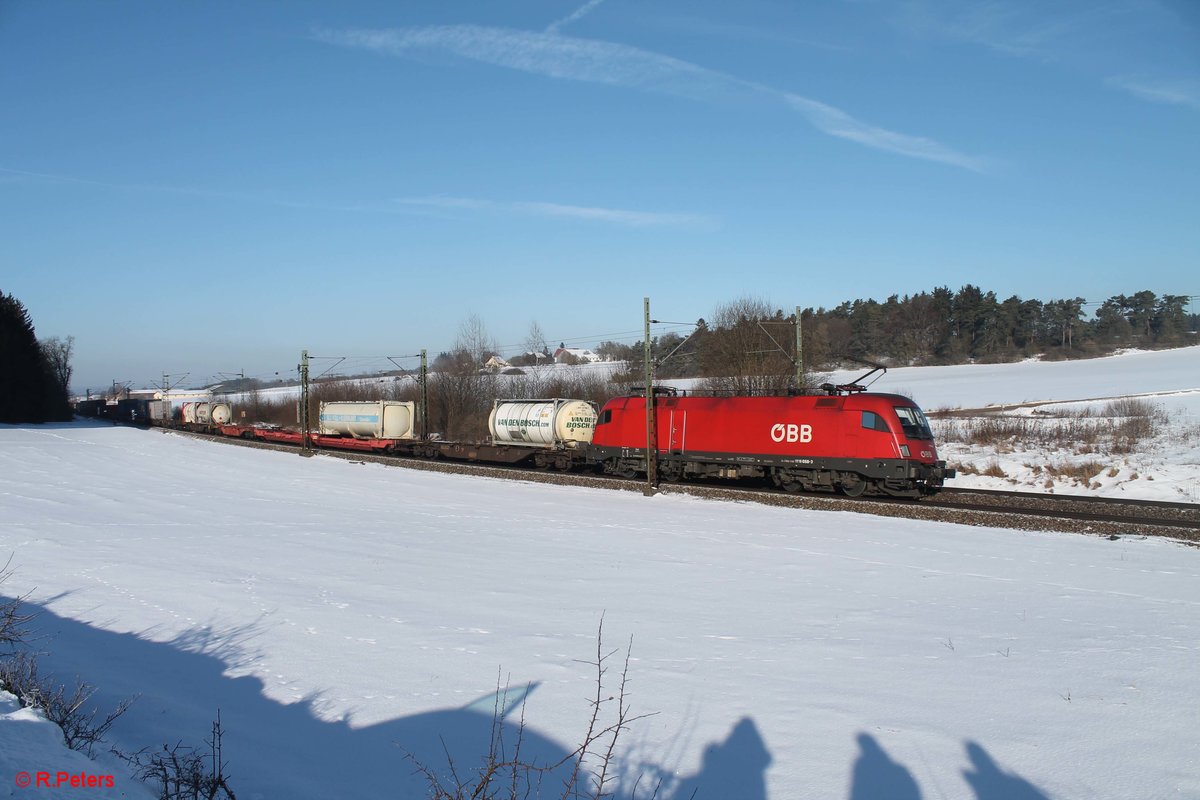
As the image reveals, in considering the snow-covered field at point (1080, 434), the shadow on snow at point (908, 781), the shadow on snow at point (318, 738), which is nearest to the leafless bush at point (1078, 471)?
the snow-covered field at point (1080, 434)

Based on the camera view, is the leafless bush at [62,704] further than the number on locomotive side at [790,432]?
No

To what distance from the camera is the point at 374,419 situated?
39875mm

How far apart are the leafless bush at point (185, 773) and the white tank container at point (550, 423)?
23.9 metres

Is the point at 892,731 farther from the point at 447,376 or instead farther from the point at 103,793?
the point at 447,376

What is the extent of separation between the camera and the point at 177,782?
443cm

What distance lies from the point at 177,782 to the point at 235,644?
15.1 ft

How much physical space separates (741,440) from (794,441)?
1881 mm

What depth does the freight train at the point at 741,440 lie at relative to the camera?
19.8 meters

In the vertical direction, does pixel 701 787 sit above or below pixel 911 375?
below

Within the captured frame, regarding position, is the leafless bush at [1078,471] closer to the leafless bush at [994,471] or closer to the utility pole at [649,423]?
the leafless bush at [994,471]

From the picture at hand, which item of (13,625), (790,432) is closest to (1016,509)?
(790,432)

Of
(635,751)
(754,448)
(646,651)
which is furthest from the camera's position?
(754,448)

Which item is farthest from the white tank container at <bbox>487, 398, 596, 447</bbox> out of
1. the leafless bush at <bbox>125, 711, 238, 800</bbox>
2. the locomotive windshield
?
the leafless bush at <bbox>125, 711, 238, 800</bbox>

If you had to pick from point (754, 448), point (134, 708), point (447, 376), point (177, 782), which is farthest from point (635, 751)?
point (447, 376)
